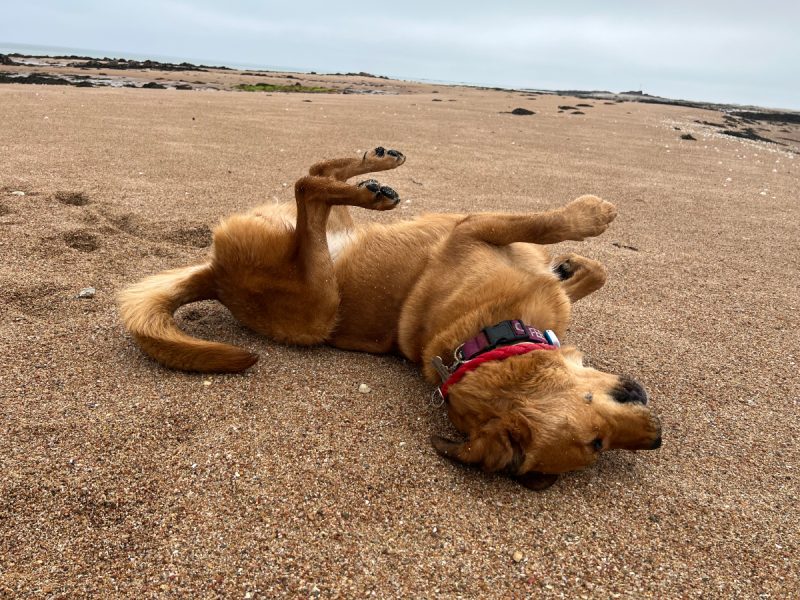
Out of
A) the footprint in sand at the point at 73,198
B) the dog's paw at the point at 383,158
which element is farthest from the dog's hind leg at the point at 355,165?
the footprint in sand at the point at 73,198

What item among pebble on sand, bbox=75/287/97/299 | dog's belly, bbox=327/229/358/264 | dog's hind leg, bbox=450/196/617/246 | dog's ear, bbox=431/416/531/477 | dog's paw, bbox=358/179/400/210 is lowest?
dog's ear, bbox=431/416/531/477

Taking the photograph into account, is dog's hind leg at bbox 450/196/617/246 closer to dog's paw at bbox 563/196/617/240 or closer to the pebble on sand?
dog's paw at bbox 563/196/617/240

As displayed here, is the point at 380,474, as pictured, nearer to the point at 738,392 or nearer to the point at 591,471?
the point at 591,471

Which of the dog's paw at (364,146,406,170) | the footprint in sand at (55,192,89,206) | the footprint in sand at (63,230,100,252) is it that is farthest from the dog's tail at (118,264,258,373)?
the footprint in sand at (55,192,89,206)

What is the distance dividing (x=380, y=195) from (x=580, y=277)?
52.9 inches

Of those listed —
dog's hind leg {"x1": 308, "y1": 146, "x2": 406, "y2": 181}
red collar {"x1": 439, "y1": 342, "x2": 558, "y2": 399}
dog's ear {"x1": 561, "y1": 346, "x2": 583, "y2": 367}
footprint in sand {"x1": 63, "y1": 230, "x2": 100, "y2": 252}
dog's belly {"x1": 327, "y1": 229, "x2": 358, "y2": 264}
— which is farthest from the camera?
footprint in sand {"x1": 63, "y1": 230, "x2": 100, "y2": 252}

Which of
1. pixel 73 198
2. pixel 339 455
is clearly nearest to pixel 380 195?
pixel 339 455

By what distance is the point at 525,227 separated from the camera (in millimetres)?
2986

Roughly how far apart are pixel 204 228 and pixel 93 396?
90.3 inches

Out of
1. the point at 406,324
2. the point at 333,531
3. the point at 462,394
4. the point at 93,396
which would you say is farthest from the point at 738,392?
the point at 93,396

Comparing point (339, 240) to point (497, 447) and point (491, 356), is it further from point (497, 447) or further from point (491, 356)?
point (497, 447)

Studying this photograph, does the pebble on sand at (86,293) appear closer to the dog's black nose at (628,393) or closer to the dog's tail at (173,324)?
the dog's tail at (173,324)

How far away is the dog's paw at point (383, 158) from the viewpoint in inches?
140

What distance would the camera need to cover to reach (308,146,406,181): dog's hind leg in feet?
10.9
